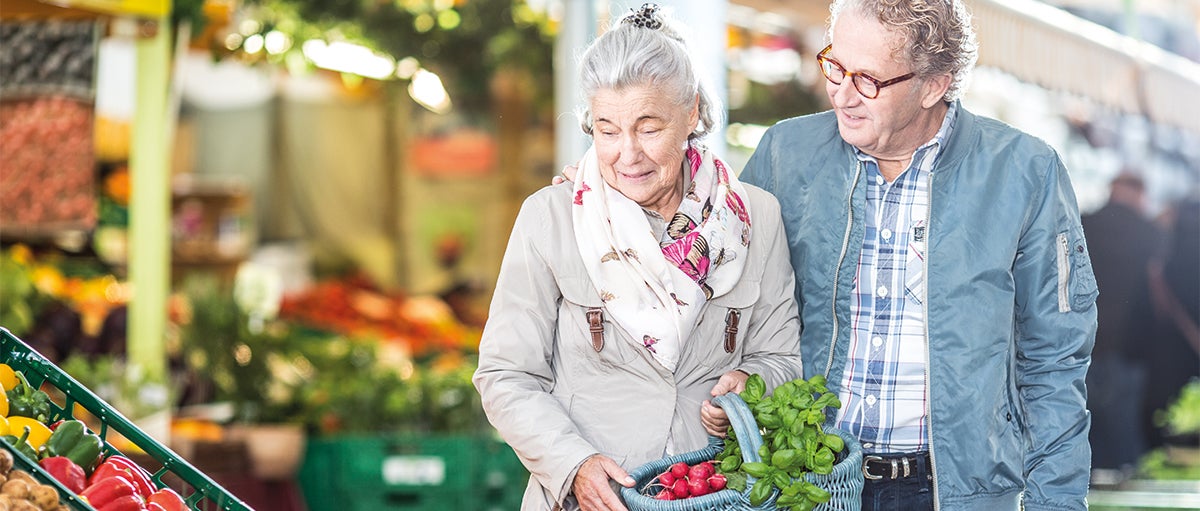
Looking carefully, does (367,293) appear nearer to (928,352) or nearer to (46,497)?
(928,352)

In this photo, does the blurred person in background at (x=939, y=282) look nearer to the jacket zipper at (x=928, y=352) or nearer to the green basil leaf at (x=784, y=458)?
the jacket zipper at (x=928, y=352)

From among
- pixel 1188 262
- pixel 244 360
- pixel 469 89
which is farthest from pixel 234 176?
pixel 1188 262

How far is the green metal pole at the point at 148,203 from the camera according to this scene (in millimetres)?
5363

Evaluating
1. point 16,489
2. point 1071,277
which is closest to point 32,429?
point 16,489

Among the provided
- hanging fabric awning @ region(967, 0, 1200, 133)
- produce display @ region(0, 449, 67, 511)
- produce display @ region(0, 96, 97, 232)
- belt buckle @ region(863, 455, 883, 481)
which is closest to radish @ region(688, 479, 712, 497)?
belt buckle @ region(863, 455, 883, 481)

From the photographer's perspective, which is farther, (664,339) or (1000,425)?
(1000,425)

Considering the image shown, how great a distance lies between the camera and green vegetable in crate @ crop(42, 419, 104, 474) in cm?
207

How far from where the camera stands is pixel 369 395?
216 inches

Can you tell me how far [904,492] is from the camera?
95.7 inches

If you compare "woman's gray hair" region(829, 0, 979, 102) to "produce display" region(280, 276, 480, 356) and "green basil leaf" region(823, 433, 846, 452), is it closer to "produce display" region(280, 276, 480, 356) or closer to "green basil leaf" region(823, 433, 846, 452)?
"green basil leaf" region(823, 433, 846, 452)

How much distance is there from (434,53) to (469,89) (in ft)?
1.27

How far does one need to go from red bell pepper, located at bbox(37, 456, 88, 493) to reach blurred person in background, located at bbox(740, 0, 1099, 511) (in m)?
1.28

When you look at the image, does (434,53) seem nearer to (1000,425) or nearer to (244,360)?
(244,360)

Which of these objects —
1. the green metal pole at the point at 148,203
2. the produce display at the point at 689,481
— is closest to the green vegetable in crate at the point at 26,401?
the produce display at the point at 689,481
